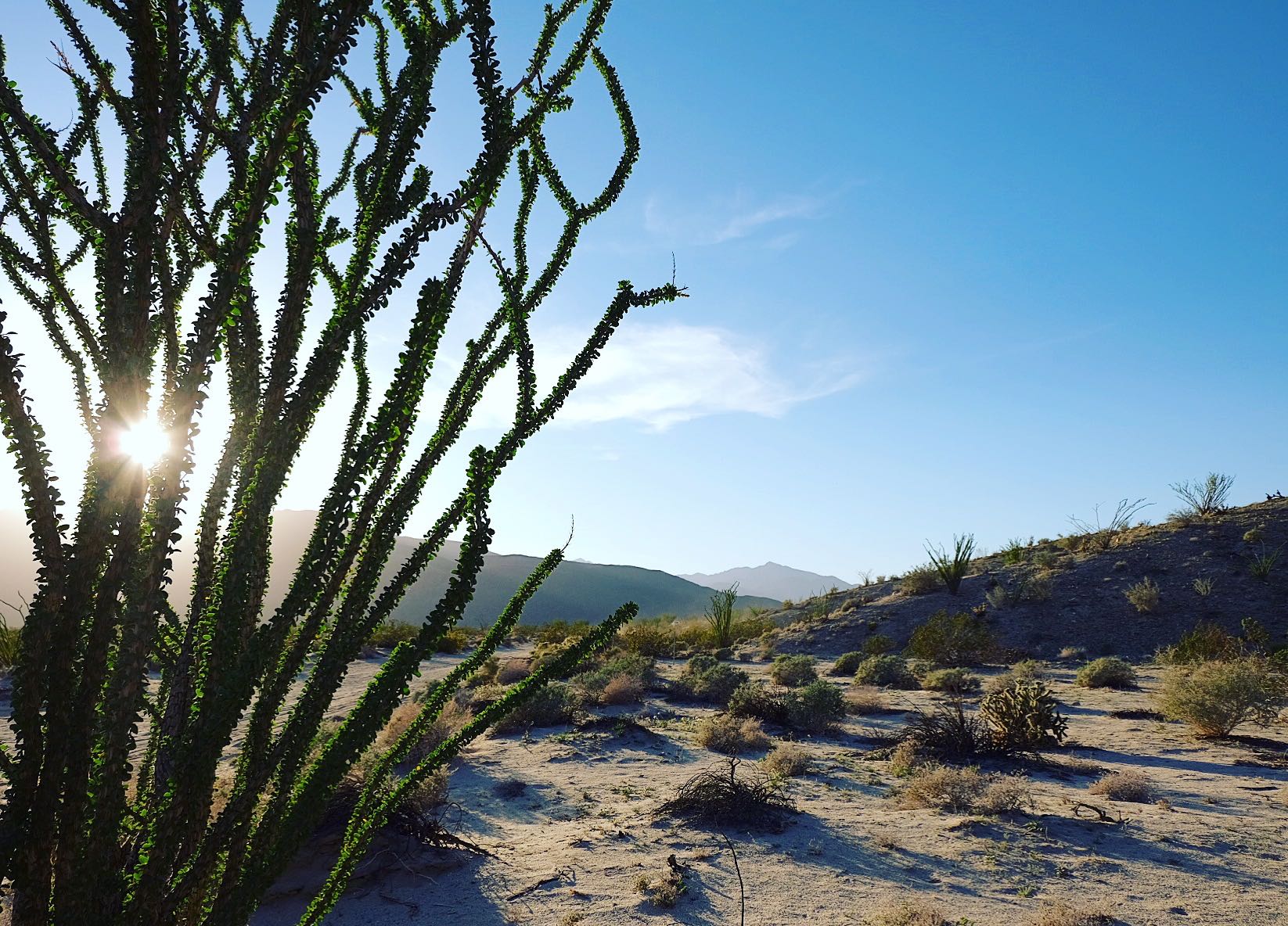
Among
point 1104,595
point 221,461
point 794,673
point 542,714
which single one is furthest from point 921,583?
point 221,461

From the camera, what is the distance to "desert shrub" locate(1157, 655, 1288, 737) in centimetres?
842

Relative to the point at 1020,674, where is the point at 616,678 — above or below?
above

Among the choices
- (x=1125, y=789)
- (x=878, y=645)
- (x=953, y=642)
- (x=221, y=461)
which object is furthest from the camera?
(x=878, y=645)

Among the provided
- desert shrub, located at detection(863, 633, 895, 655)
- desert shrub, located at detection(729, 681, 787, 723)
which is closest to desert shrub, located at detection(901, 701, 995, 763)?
desert shrub, located at detection(729, 681, 787, 723)

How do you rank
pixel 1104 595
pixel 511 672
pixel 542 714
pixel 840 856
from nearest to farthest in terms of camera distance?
pixel 840 856 → pixel 542 714 → pixel 511 672 → pixel 1104 595

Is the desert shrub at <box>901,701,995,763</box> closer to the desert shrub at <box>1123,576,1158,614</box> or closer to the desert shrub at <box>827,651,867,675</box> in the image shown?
the desert shrub at <box>827,651,867,675</box>

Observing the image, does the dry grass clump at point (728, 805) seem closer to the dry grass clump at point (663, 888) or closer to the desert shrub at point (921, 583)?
the dry grass clump at point (663, 888)

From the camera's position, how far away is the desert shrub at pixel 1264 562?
17.5 meters

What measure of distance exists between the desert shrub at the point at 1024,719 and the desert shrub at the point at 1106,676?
4677 millimetres

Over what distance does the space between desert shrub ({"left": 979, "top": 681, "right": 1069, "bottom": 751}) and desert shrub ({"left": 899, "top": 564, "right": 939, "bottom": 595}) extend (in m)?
13.3

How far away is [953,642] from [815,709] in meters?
7.55

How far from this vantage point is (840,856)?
5.08 meters

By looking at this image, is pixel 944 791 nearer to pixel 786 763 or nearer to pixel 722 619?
pixel 786 763

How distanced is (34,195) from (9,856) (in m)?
1.43
